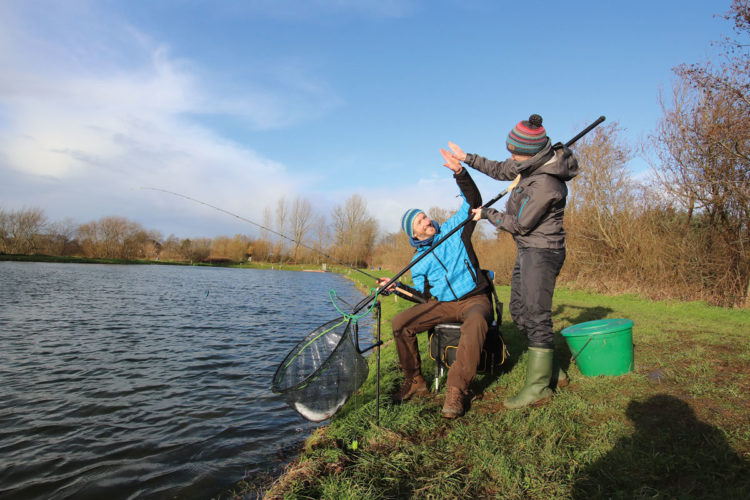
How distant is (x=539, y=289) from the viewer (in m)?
3.54

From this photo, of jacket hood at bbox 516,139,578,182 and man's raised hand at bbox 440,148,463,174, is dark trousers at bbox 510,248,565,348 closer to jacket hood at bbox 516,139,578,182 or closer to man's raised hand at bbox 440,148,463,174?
jacket hood at bbox 516,139,578,182

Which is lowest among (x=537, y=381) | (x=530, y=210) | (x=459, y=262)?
(x=537, y=381)

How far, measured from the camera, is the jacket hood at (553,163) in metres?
3.49

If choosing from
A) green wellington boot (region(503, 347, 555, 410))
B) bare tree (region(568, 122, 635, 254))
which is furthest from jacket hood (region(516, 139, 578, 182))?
bare tree (region(568, 122, 635, 254))

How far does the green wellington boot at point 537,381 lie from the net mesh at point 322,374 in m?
1.45

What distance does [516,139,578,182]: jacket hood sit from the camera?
11.4 ft

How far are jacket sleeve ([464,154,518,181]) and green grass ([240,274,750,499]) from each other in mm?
2175

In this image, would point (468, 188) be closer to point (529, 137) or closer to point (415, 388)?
point (529, 137)

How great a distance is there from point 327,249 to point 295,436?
6274cm

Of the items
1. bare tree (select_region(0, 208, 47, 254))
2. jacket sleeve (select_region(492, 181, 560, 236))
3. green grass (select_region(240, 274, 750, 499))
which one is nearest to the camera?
green grass (select_region(240, 274, 750, 499))

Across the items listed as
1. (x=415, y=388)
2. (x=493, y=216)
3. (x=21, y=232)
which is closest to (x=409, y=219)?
(x=493, y=216)

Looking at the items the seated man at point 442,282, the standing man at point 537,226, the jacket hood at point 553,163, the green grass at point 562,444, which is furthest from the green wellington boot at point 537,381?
the jacket hood at point 553,163

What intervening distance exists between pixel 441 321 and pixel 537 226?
137 cm

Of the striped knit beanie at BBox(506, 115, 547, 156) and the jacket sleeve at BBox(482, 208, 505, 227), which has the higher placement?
the striped knit beanie at BBox(506, 115, 547, 156)
